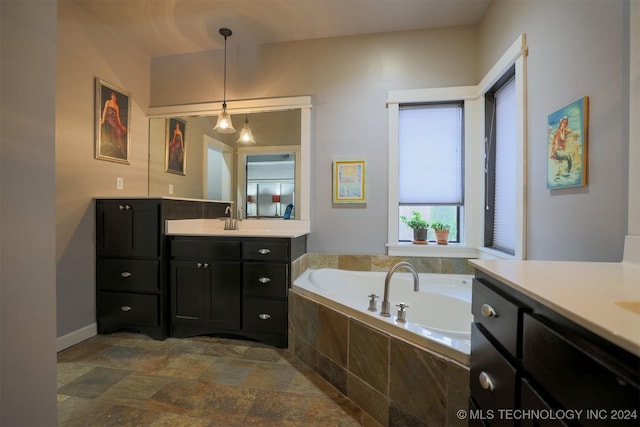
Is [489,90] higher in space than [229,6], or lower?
lower

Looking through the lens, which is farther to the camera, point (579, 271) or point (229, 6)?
point (229, 6)

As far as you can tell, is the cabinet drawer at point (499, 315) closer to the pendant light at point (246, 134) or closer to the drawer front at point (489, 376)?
the drawer front at point (489, 376)

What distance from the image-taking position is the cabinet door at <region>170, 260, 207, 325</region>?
2365mm

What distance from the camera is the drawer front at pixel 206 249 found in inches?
91.8

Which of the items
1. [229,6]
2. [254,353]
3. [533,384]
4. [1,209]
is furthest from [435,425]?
[229,6]

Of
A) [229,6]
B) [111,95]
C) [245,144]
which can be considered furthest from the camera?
[245,144]

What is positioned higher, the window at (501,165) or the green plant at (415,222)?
the window at (501,165)

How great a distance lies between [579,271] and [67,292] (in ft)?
10.5

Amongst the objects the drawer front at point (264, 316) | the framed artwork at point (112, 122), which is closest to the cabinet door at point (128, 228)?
the framed artwork at point (112, 122)

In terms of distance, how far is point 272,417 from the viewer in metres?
1.50

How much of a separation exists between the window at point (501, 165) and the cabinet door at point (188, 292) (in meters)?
2.44

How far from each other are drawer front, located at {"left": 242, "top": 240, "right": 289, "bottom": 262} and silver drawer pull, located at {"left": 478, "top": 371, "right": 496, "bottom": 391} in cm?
157

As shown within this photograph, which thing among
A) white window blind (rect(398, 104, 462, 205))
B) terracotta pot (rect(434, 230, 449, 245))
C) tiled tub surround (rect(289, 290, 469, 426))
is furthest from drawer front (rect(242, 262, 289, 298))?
terracotta pot (rect(434, 230, 449, 245))

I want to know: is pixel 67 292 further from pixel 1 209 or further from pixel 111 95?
pixel 1 209
